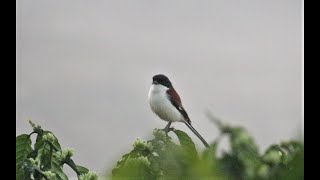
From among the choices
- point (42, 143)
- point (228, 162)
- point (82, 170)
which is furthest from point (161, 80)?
point (228, 162)

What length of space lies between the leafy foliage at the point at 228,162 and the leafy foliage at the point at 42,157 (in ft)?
3.71

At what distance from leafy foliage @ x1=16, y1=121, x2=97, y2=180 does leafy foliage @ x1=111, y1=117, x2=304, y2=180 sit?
1.13 metres

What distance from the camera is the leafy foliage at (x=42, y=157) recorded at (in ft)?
5.33

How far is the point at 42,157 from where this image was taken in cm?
176

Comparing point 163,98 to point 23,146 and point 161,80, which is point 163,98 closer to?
point 161,80

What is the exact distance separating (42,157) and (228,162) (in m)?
1.36

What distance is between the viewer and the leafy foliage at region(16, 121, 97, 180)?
63.9 inches

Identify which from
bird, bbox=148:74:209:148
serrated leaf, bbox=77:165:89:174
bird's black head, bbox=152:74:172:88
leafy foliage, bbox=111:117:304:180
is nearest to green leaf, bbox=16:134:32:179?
serrated leaf, bbox=77:165:89:174

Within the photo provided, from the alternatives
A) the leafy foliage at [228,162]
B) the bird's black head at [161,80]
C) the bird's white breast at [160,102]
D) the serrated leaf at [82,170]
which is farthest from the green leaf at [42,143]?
the bird's black head at [161,80]

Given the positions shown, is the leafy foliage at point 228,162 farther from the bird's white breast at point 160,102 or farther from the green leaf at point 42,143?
the bird's white breast at point 160,102
